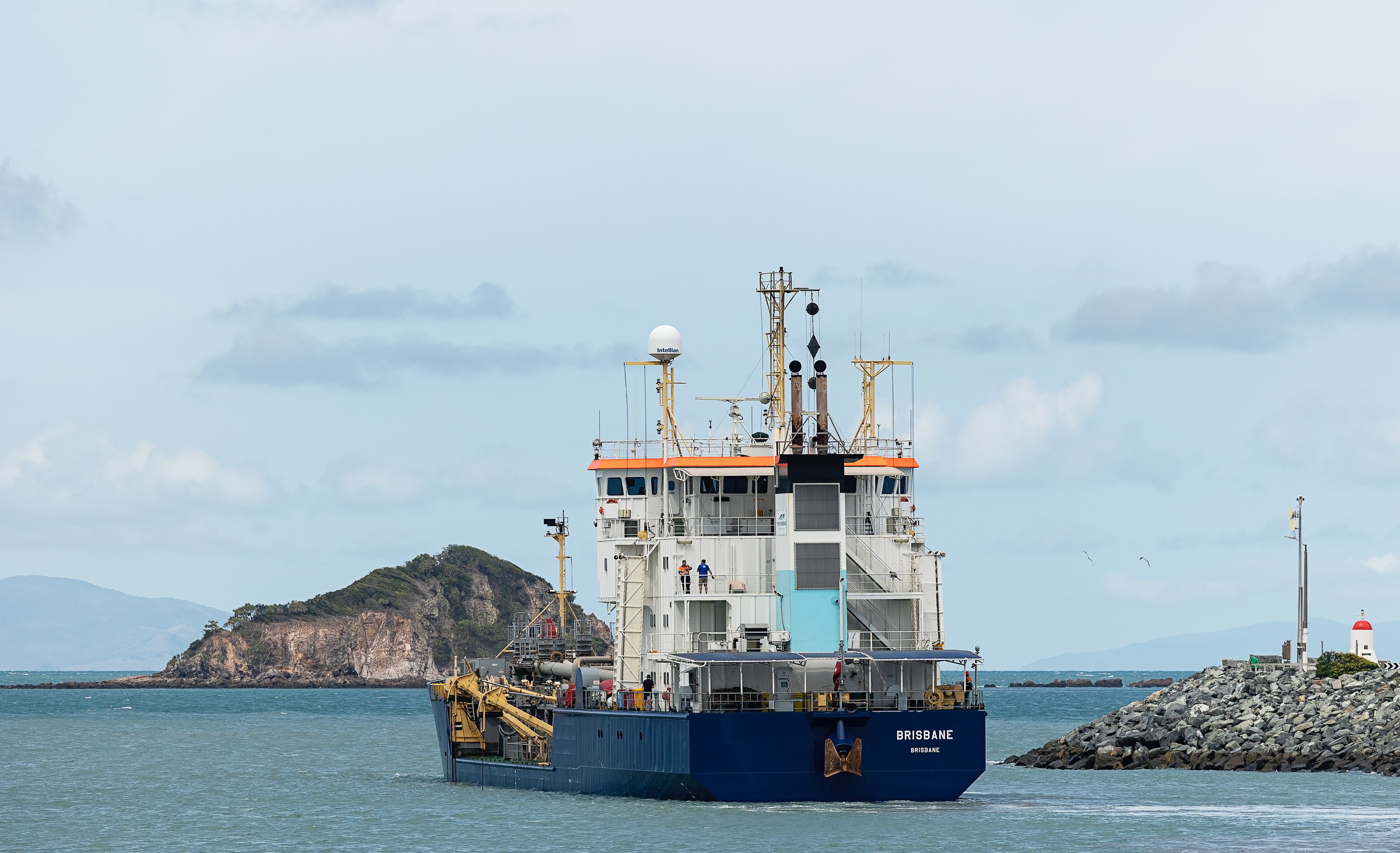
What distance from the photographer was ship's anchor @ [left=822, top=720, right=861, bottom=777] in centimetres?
3834

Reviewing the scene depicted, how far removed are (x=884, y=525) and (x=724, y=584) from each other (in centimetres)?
406

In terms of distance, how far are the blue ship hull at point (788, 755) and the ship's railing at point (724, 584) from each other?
3.02m

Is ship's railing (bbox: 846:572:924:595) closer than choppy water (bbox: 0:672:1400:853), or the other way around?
choppy water (bbox: 0:672:1400:853)

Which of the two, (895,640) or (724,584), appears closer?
(724,584)

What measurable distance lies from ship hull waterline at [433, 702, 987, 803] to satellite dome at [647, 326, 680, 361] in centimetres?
895

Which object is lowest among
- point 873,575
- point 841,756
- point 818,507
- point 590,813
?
point 590,813

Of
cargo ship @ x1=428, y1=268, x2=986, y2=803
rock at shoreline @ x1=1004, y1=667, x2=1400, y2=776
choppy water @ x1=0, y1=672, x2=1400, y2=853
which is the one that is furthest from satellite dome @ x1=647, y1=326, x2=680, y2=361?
rock at shoreline @ x1=1004, y1=667, x2=1400, y2=776

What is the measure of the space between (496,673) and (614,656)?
11.0 metres

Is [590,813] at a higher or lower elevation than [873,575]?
lower

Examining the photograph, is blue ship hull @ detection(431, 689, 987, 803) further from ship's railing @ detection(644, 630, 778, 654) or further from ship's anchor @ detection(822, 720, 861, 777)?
ship's railing @ detection(644, 630, 778, 654)

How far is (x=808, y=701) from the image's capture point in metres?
38.7

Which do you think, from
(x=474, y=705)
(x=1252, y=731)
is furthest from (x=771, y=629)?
(x=1252, y=731)

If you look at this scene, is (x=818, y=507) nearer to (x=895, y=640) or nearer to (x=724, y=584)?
(x=724, y=584)

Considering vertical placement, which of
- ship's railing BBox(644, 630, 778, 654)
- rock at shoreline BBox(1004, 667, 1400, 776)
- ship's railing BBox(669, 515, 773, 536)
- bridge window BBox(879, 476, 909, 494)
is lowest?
rock at shoreline BBox(1004, 667, 1400, 776)
